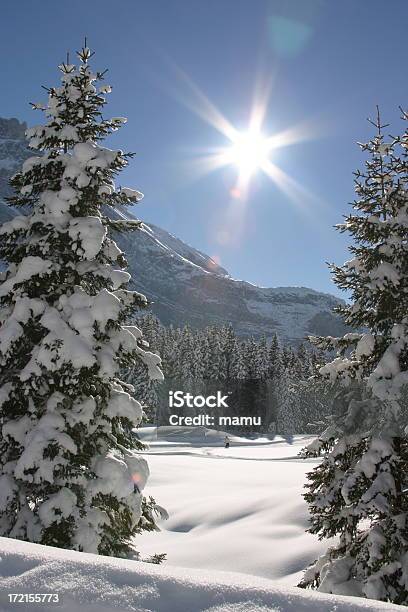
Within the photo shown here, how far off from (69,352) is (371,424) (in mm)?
5373

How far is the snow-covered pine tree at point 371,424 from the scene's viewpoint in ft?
25.2

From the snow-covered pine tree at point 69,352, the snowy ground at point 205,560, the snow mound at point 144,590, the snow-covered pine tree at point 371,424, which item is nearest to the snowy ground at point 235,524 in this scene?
the snowy ground at point 205,560

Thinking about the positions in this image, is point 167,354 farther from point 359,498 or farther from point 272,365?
point 359,498

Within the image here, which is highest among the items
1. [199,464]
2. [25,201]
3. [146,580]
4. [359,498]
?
[25,201]

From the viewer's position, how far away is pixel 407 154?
9.72 m

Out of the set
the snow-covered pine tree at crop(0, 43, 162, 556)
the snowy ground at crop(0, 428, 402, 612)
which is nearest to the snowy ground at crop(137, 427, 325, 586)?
the snowy ground at crop(0, 428, 402, 612)

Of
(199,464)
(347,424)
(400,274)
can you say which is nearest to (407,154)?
(400,274)

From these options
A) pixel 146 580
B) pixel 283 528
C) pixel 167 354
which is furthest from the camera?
pixel 167 354

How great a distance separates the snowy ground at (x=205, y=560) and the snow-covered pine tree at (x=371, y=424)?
1637 mm

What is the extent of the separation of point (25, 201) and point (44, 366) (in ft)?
12.2

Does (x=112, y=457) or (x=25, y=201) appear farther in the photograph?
(x=25, y=201)

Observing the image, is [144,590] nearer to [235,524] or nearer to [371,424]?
[371,424]
